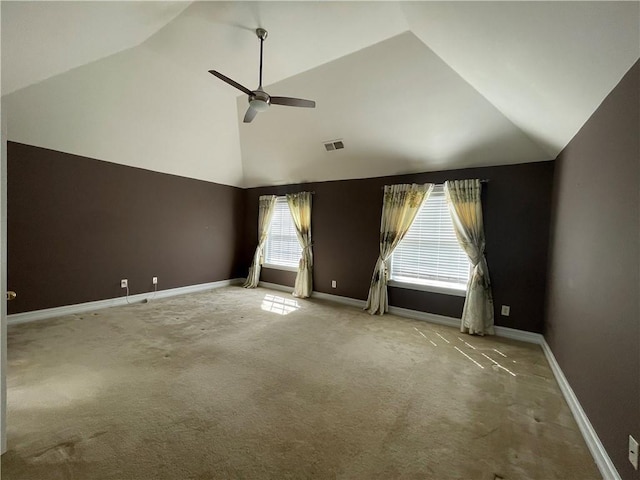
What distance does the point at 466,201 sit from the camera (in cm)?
355

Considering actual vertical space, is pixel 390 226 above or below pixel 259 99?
below

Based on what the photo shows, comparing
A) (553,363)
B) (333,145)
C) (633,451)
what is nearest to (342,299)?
(333,145)

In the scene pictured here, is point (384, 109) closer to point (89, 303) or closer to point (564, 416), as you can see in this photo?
point (564, 416)

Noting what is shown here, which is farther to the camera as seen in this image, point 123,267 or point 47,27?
point 123,267

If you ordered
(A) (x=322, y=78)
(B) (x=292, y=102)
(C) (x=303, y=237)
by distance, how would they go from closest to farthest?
(B) (x=292, y=102) < (A) (x=322, y=78) < (C) (x=303, y=237)

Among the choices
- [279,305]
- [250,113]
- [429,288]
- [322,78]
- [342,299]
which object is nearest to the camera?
[250,113]

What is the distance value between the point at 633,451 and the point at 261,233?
5.46 metres

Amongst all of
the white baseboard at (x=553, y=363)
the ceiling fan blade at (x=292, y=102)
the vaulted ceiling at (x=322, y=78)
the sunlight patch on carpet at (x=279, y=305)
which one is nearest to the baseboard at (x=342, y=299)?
the white baseboard at (x=553, y=363)

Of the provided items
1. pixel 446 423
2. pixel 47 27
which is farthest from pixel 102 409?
pixel 47 27

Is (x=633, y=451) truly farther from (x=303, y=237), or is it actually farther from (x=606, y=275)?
(x=303, y=237)

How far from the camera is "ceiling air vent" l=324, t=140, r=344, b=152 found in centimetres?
404

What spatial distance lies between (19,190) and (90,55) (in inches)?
86.6

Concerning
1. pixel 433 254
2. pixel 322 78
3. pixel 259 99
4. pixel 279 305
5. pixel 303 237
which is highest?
pixel 322 78

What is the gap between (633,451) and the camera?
1.24 metres
